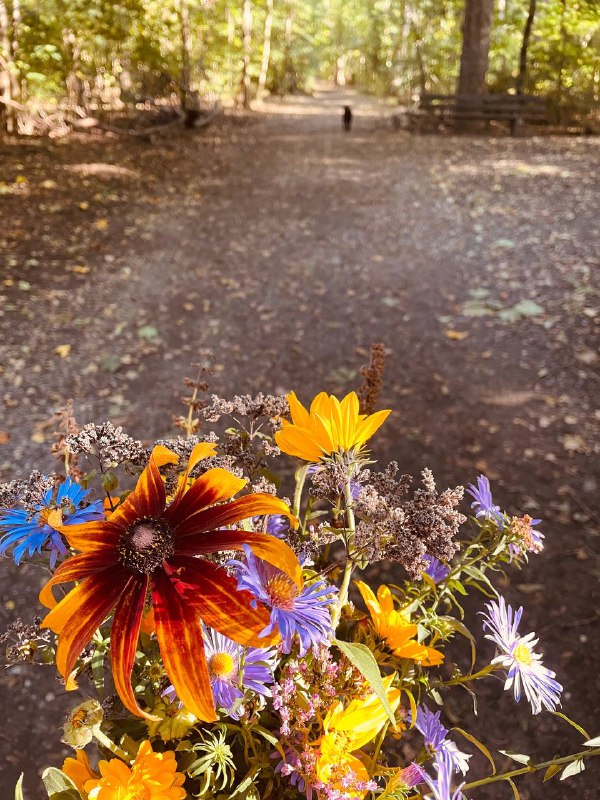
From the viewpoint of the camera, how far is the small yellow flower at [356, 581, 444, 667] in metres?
0.89

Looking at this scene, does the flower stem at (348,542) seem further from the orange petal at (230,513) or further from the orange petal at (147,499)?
the orange petal at (147,499)

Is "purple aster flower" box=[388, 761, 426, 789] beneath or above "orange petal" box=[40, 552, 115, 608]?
beneath

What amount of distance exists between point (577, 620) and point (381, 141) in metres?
12.8

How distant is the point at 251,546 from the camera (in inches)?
25.3

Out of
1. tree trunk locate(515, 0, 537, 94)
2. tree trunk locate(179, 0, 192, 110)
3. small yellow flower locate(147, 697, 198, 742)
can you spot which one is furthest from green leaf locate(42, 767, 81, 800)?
tree trunk locate(515, 0, 537, 94)

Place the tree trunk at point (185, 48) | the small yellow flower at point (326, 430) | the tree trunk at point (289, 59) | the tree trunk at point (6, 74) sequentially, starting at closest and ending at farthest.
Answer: the small yellow flower at point (326, 430) < the tree trunk at point (6, 74) < the tree trunk at point (185, 48) < the tree trunk at point (289, 59)

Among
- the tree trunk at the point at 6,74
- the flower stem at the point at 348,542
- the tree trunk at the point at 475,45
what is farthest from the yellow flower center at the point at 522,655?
the tree trunk at the point at 475,45

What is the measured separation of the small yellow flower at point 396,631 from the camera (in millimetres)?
889

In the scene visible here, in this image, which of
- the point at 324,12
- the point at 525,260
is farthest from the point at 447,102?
the point at 324,12

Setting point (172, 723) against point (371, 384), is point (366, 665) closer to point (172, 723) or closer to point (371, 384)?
point (172, 723)

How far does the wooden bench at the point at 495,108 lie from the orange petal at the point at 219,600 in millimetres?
14482

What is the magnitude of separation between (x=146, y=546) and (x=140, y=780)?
1.03 feet

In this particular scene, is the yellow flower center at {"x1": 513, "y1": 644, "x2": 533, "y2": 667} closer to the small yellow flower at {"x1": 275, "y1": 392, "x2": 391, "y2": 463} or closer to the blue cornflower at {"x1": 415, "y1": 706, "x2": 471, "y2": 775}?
the blue cornflower at {"x1": 415, "y1": 706, "x2": 471, "y2": 775}

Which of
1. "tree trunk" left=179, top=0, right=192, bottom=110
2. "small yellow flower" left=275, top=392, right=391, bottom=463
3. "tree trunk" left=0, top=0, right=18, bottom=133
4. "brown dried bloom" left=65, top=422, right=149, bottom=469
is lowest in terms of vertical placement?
"brown dried bloom" left=65, top=422, right=149, bottom=469
